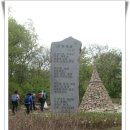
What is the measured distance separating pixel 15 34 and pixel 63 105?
12.3ft

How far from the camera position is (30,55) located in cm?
856

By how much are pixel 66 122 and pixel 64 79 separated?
63 cm

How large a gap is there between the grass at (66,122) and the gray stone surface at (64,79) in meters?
0.19

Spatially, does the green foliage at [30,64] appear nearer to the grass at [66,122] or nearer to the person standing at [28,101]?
the person standing at [28,101]

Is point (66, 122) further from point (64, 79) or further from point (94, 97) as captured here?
point (94, 97)

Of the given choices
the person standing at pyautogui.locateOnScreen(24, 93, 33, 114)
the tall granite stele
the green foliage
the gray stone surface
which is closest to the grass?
the gray stone surface

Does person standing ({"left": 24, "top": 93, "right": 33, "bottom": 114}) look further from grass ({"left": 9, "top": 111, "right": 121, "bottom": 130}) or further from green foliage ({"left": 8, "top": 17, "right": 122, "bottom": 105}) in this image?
green foliage ({"left": 8, "top": 17, "right": 122, "bottom": 105})

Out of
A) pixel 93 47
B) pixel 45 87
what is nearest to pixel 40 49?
pixel 45 87

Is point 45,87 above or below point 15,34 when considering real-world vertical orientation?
below

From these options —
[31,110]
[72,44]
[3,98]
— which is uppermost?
[72,44]

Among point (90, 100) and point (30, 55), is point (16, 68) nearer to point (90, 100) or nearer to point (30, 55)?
point (30, 55)

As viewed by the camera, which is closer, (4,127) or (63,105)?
(4,127)

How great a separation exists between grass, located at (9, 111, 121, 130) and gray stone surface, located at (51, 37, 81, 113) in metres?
0.19

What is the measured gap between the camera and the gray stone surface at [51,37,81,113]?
480 centimetres
